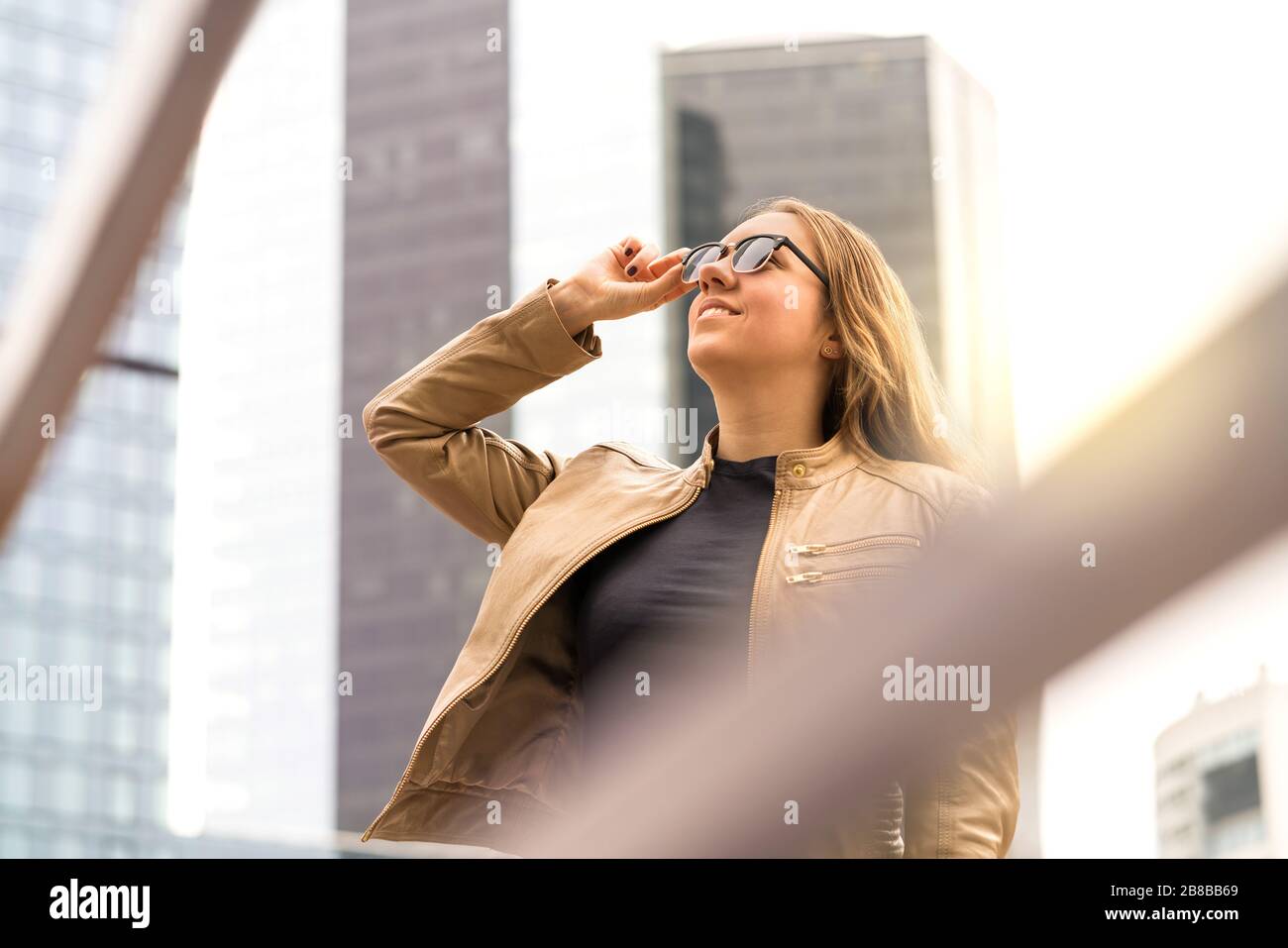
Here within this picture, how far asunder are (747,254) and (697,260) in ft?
0.24

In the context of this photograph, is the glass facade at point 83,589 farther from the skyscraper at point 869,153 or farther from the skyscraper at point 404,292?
the skyscraper at point 869,153

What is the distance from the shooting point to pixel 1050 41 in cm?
5803

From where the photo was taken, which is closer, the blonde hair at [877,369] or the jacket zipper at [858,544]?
the jacket zipper at [858,544]

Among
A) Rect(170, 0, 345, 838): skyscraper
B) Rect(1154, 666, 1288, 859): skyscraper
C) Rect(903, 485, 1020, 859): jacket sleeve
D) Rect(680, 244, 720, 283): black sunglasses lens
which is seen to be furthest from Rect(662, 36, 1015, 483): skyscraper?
Rect(903, 485, 1020, 859): jacket sleeve

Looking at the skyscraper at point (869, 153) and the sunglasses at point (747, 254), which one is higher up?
the skyscraper at point (869, 153)

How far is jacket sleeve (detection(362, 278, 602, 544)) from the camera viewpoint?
2.21m

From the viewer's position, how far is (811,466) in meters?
2.07

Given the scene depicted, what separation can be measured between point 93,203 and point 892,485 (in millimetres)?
1107

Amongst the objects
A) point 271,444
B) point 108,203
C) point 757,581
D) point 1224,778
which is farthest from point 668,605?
point 271,444

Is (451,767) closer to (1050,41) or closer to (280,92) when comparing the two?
(1050,41)

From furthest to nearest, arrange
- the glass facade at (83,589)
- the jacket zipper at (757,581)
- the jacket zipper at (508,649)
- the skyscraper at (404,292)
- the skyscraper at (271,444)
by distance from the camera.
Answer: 1. the skyscraper at (271,444)
2. the skyscraper at (404,292)
3. the glass facade at (83,589)
4. the jacket zipper at (508,649)
5. the jacket zipper at (757,581)

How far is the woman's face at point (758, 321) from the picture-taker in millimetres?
2098

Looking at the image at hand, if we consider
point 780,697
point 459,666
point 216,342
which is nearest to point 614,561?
point 459,666

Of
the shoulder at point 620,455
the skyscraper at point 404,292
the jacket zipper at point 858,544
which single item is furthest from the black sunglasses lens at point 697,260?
the skyscraper at point 404,292
